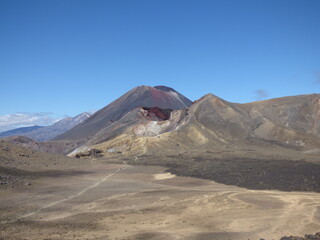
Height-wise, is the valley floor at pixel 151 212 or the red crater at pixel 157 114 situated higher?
the red crater at pixel 157 114

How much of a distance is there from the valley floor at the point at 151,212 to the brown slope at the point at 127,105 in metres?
109

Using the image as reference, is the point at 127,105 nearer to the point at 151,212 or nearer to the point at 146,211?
the point at 146,211

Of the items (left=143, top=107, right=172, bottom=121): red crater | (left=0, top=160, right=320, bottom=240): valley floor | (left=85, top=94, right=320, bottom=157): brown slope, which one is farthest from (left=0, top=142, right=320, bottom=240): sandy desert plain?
(left=143, top=107, right=172, bottom=121): red crater

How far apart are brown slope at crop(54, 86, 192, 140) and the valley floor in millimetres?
109296

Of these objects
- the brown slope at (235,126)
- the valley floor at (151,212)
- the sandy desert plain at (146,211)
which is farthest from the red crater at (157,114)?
the valley floor at (151,212)

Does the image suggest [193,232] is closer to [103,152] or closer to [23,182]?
[23,182]

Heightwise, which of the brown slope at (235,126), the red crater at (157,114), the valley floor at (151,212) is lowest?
the valley floor at (151,212)

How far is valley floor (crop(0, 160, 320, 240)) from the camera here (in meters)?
18.9

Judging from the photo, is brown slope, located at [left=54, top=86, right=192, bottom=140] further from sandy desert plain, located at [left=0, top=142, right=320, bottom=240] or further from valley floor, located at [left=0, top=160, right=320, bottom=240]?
valley floor, located at [left=0, top=160, right=320, bottom=240]

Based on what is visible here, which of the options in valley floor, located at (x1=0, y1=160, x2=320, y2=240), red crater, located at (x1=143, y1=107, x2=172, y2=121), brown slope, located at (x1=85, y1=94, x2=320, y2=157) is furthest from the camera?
red crater, located at (x1=143, y1=107, x2=172, y2=121)

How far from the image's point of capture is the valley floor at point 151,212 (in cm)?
1894

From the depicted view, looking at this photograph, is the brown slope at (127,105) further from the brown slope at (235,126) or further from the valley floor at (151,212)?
the valley floor at (151,212)

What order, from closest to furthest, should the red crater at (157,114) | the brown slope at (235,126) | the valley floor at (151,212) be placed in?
the valley floor at (151,212) < the brown slope at (235,126) < the red crater at (157,114)

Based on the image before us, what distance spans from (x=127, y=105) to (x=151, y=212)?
5257 inches
